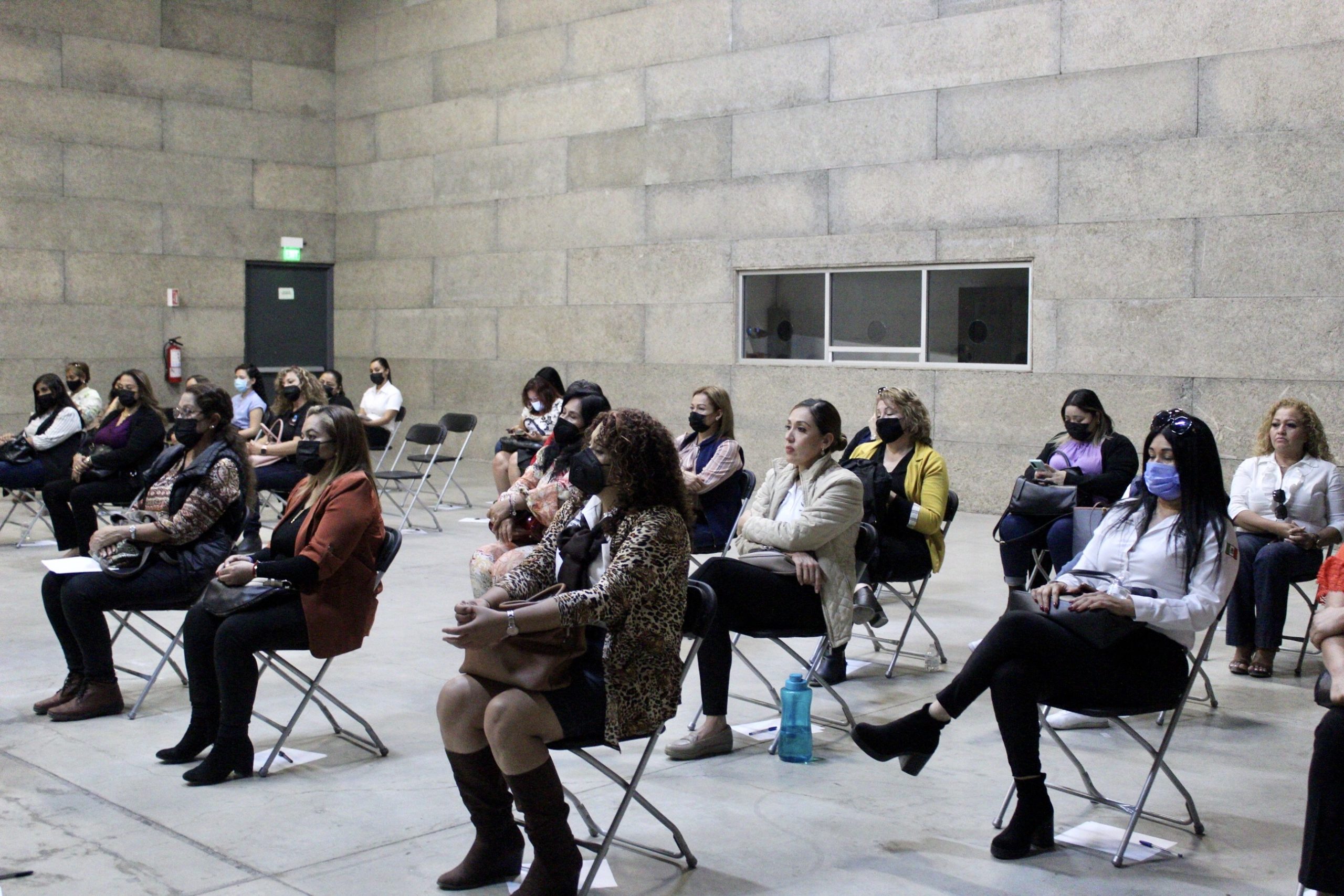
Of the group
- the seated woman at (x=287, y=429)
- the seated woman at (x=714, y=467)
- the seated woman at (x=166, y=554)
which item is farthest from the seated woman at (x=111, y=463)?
the seated woman at (x=714, y=467)

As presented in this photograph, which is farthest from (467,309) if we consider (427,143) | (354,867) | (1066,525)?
(354,867)

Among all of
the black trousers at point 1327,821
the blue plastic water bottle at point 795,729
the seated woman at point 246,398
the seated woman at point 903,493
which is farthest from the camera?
the seated woman at point 246,398

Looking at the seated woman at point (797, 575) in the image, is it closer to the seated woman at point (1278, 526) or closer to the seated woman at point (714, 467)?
the seated woman at point (714, 467)

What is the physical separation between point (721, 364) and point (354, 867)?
28.2 ft

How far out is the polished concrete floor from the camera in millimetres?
3658

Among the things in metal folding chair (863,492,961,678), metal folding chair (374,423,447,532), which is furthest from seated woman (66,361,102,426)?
metal folding chair (863,492,961,678)

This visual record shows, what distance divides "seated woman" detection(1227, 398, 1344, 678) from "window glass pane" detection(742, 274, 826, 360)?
5544mm

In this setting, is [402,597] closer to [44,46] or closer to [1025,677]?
[1025,677]

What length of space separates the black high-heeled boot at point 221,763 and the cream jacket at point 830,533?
1970 mm

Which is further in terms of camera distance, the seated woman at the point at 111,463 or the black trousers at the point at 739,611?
the seated woman at the point at 111,463

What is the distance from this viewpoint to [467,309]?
47.4 feet

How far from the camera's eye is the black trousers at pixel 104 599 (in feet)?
16.5

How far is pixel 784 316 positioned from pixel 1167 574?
25.7 feet

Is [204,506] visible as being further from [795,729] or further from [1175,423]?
[1175,423]
